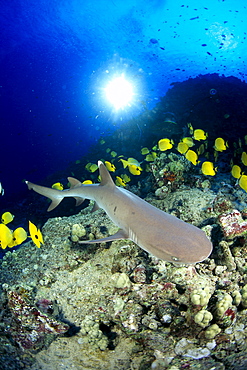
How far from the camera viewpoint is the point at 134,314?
9.35 feet

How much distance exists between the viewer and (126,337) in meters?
2.88

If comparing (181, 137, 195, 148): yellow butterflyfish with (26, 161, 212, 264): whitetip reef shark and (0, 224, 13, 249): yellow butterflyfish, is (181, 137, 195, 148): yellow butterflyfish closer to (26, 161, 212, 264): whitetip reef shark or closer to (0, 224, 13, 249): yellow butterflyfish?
(26, 161, 212, 264): whitetip reef shark

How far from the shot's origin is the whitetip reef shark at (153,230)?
6.18 ft

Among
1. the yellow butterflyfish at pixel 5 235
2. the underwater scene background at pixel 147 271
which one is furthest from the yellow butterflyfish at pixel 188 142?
the yellow butterflyfish at pixel 5 235

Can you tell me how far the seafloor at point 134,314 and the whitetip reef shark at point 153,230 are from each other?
Result: 1125 mm

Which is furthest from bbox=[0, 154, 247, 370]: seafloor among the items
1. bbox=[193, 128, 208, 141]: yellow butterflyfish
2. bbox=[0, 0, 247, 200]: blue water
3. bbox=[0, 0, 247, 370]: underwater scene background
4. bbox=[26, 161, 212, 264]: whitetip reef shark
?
bbox=[0, 0, 247, 200]: blue water

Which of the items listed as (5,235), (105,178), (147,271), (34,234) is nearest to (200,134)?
(105,178)

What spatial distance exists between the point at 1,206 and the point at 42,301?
60.9 ft

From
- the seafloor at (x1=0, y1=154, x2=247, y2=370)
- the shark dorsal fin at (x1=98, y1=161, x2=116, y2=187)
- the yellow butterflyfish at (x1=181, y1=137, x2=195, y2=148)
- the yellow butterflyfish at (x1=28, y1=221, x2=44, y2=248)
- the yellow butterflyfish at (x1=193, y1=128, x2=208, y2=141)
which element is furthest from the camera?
the yellow butterflyfish at (x1=181, y1=137, x2=195, y2=148)

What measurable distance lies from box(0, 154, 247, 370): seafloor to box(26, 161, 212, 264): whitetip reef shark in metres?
1.13

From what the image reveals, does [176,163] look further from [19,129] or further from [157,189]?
[19,129]

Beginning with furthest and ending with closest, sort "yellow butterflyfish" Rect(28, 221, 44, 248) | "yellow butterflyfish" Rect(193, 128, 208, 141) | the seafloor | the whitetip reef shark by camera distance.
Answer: "yellow butterflyfish" Rect(193, 128, 208, 141)
"yellow butterflyfish" Rect(28, 221, 44, 248)
the seafloor
the whitetip reef shark

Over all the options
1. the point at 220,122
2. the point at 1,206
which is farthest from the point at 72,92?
the point at 220,122

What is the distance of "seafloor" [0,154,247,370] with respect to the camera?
256cm
